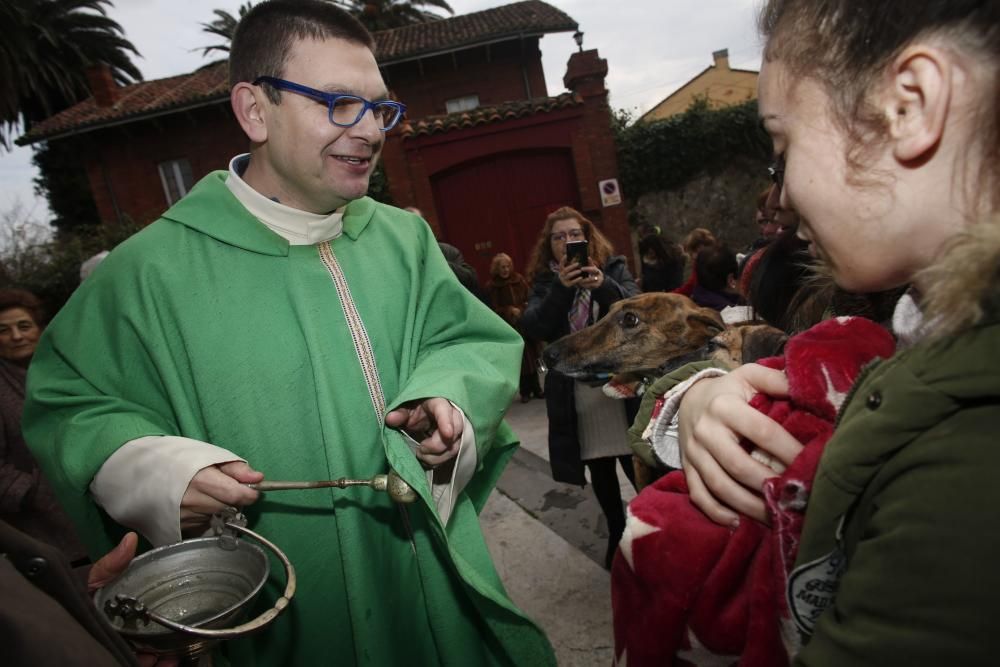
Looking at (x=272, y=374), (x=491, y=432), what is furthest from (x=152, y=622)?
(x=491, y=432)

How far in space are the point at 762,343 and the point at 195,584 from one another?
6.20 feet

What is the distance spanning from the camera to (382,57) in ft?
54.4

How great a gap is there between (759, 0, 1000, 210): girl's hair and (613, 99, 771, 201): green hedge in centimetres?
1521

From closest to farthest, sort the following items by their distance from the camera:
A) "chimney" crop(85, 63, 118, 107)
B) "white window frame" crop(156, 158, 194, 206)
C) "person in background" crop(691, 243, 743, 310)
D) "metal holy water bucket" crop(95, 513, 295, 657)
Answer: "metal holy water bucket" crop(95, 513, 295, 657), "person in background" crop(691, 243, 743, 310), "chimney" crop(85, 63, 118, 107), "white window frame" crop(156, 158, 194, 206)

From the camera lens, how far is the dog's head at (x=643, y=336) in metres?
2.84

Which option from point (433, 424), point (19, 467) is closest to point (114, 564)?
point (433, 424)

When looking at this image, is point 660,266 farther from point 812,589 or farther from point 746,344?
point 812,589

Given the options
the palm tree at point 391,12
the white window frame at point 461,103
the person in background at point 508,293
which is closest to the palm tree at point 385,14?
the palm tree at point 391,12

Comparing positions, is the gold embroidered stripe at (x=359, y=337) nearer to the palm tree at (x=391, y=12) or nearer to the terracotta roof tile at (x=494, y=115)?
the terracotta roof tile at (x=494, y=115)

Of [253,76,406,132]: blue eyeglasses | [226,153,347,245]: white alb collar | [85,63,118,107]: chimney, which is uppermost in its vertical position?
[85,63,118,107]: chimney

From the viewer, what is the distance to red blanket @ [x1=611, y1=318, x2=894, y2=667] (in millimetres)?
778

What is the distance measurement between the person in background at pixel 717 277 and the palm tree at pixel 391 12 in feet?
78.3

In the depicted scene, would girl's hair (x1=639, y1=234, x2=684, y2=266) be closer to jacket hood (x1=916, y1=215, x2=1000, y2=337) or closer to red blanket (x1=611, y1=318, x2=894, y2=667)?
red blanket (x1=611, y1=318, x2=894, y2=667)

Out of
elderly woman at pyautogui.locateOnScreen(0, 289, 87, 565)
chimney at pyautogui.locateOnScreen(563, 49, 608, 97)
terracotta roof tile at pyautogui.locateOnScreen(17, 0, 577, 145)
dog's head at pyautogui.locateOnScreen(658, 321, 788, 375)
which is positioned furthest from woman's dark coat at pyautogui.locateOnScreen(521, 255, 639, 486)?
terracotta roof tile at pyautogui.locateOnScreen(17, 0, 577, 145)
